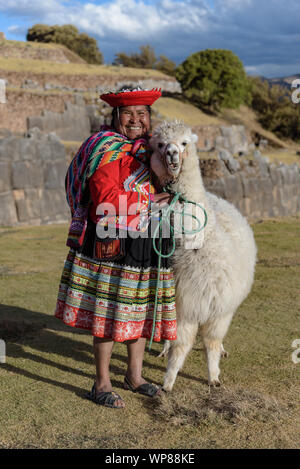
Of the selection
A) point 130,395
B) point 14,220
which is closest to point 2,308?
point 130,395

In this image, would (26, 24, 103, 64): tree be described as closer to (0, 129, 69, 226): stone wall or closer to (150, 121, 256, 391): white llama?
(0, 129, 69, 226): stone wall

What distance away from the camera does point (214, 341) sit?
312 centimetres

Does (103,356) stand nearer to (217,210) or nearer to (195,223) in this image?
(195,223)

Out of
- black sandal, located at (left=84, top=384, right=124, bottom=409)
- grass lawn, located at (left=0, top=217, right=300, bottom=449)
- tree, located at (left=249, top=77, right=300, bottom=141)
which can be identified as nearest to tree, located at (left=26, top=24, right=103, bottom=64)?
tree, located at (left=249, top=77, right=300, bottom=141)

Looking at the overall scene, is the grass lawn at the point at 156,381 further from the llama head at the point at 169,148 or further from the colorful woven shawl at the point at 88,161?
the llama head at the point at 169,148

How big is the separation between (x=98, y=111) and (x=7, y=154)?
42.0ft

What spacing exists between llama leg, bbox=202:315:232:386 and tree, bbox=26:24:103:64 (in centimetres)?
4544

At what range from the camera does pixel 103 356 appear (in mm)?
2852

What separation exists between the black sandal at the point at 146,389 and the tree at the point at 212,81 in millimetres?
32046

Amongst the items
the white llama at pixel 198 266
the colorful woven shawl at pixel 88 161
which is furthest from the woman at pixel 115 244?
the white llama at pixel 198 266

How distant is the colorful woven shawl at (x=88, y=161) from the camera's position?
259cm

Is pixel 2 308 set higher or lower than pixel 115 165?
lower

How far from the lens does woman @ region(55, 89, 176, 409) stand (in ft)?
8.53

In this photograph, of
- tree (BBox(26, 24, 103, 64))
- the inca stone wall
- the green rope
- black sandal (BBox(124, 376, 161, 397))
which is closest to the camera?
the green rope
